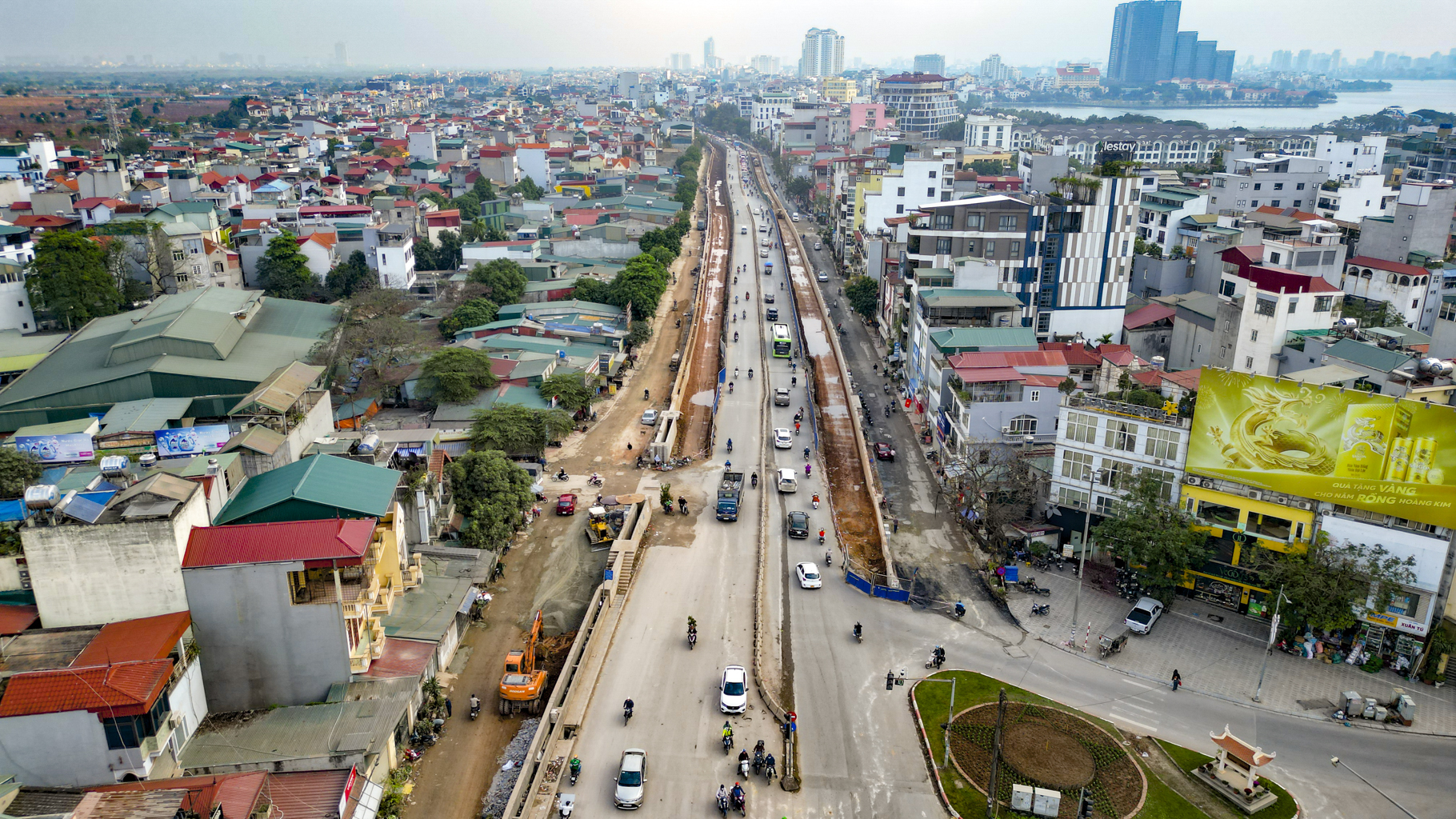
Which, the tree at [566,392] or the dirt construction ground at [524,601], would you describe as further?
the tree at [566,392]

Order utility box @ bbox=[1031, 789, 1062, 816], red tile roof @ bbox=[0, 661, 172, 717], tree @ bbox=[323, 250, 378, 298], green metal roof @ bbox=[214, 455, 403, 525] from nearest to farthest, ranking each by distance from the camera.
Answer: red tile roof @ bbox=[0, 661, 172, 717] < utility box @ bbox=[1031, 789, 1062, 816] < green metal roof @ bbox=[214, 455, 403, 525] < tree @ bbox=[323, 250, 378, 298]

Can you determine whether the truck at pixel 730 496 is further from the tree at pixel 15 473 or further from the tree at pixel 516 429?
the tree at pixel 15 473

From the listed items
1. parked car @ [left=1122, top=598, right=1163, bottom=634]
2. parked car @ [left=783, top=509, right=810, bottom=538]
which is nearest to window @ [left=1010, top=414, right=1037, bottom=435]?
parked car @ [left=783, top=509, right=810, bottom=538]

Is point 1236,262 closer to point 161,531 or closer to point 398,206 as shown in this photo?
point 161,531

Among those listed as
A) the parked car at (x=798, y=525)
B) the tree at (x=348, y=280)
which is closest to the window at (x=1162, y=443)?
the parked car at (x=798, y=525)

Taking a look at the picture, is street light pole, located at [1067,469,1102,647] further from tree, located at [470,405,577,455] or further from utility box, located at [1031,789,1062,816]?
tree, located at [470,405,577,455]

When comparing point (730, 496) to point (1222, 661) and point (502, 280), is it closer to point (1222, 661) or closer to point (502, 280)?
point (1222, 661)
